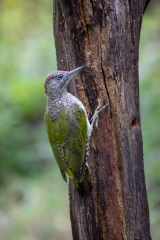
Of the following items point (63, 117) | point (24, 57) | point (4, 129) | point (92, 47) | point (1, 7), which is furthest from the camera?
point (1, 7)

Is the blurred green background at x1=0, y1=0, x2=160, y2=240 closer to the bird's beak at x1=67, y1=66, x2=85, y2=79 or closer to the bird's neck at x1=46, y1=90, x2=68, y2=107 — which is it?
the bird's neck at x1=46, y1=90, x2=68, y2=107

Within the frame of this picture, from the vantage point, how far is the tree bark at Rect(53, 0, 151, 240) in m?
5.11

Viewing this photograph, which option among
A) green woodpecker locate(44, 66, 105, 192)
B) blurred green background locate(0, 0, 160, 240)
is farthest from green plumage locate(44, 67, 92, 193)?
blurred green background locate(0, 0, 160, 240)

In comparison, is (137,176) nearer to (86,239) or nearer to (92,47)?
(86,239)

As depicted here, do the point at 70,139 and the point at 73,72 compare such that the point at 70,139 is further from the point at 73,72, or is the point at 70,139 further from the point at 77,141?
the point at 73,72

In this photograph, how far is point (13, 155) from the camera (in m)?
9.68

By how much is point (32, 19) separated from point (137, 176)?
467 inches

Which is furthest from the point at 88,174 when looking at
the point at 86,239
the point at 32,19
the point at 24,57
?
the point at 32,19

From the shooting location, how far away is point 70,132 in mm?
5406

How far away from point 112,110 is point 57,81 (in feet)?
2.75

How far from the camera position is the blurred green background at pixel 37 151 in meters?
8.46

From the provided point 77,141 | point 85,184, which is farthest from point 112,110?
point 85,184

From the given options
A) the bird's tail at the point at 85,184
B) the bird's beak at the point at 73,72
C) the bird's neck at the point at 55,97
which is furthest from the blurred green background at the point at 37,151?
the bird's beak at the point at 73,72

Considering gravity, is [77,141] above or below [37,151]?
above
